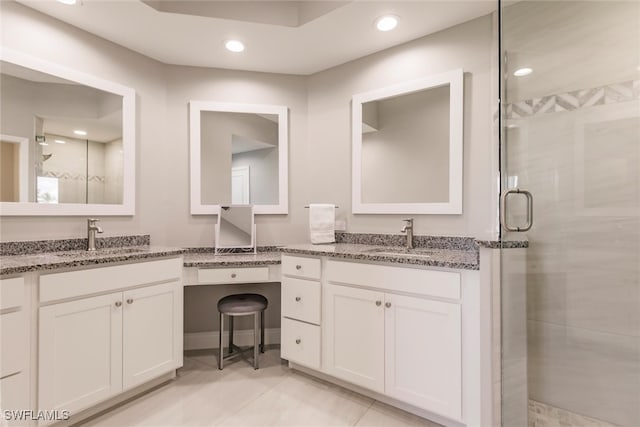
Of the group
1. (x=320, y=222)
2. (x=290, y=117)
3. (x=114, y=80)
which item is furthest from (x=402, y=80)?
(x=114, y=80)

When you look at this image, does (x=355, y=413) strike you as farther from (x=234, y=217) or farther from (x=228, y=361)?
(x=234, y=217)

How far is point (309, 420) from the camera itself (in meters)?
1.76

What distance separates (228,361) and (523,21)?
2992 millimetres

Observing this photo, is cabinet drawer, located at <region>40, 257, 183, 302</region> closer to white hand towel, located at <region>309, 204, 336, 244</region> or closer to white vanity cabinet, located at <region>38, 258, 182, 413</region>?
white vanity cabinet, located at <region>38, 258, 182, 413</region>

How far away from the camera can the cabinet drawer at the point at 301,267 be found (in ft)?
6.97

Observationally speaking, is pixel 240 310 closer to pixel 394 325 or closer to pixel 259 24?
pixel 394 325

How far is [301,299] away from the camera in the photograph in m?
2.19

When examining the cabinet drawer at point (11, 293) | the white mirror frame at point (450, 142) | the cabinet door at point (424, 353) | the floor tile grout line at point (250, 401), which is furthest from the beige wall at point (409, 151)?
the cabinet drawer at point (11, 293)

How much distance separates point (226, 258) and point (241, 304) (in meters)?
0.35

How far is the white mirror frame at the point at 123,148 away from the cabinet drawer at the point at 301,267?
4.07ft

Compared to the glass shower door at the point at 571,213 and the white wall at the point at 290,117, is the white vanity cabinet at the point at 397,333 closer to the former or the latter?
the glass shower door at the point at 571,213

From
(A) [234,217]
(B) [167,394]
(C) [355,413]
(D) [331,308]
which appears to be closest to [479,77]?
(D) [331,308]

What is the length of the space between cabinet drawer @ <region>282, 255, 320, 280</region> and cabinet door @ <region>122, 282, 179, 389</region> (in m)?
0.75

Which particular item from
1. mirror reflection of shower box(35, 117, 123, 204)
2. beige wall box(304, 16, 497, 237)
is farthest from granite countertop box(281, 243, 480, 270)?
mirror reflection of shower box(35, 117, 123, 204)
